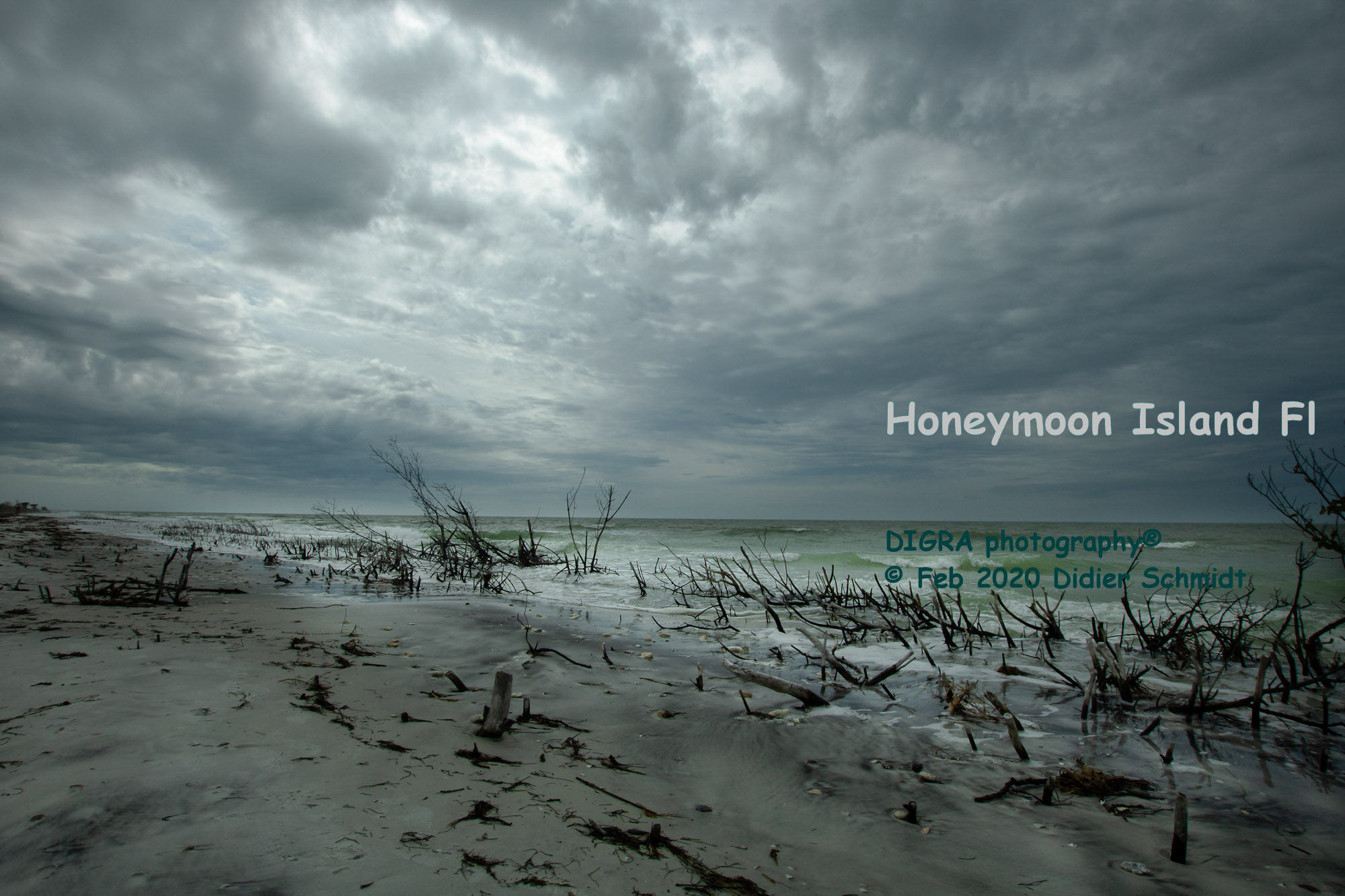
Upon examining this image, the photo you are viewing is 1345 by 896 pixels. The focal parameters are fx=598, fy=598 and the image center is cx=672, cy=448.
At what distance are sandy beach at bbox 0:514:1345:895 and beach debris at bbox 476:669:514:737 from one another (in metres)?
0.05

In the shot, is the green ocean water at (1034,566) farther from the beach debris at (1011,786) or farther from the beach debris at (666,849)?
the beach debris at (666,849)

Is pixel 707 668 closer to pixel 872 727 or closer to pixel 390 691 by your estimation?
→ pixel 872 727

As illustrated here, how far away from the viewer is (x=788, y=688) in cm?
386

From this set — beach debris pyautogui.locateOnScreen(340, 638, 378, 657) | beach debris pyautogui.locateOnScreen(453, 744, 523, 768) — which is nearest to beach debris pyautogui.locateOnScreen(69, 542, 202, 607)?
beach debris pyautogui.locateOnScreen(340, 638, 378, 657)

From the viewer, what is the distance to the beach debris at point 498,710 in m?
2.88

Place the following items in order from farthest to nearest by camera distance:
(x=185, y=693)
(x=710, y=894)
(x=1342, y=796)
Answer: (x=185, y=693) → (x=1342, y=796) → (x=710, y=894)

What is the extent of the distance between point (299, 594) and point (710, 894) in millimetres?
7711

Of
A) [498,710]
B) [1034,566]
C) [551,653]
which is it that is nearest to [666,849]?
[498,710]

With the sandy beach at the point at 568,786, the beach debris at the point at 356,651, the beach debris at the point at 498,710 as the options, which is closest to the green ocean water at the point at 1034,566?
the sandy beach at the point at 568,786

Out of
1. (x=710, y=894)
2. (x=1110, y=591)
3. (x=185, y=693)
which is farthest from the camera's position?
(x=1110, y=591)

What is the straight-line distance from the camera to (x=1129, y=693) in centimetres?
397

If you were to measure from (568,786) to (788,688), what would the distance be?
1864 mm

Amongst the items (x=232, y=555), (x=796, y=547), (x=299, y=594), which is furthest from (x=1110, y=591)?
(x=232, y=555)

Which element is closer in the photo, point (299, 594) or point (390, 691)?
point (390, 691)
